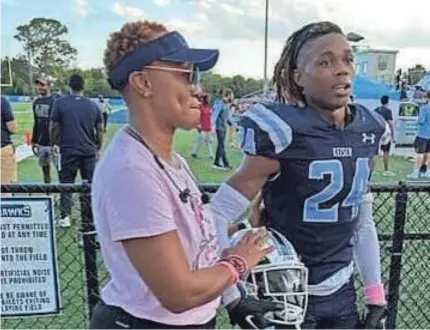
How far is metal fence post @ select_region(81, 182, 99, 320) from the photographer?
10.0 ft

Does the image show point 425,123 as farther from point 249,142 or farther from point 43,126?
point 249,142

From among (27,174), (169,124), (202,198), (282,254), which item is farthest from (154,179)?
(27,174)

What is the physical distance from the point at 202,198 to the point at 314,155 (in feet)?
1.34

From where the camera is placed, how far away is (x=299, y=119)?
2.04 m

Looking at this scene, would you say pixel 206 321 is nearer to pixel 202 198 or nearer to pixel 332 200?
pixel 202 198

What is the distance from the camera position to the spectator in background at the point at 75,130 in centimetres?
735

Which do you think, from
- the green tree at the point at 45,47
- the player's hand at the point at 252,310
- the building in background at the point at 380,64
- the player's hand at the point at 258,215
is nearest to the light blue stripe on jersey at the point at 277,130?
the player's hand at the point at 258,215

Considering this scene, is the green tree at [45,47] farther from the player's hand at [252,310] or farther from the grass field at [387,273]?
the player's hand at [252,310]

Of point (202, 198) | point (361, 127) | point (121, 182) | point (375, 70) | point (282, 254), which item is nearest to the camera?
point (121, 182)

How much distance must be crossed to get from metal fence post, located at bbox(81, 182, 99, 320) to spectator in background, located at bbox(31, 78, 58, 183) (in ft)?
17.4

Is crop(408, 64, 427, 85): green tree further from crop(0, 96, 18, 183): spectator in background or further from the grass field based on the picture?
the grass field

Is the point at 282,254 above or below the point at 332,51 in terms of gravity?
below

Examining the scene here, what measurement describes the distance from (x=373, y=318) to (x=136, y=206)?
1096 millimetres

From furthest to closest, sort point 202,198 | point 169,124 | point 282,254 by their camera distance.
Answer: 1. point 282,254
2. point 202,198
3. point 169,124
